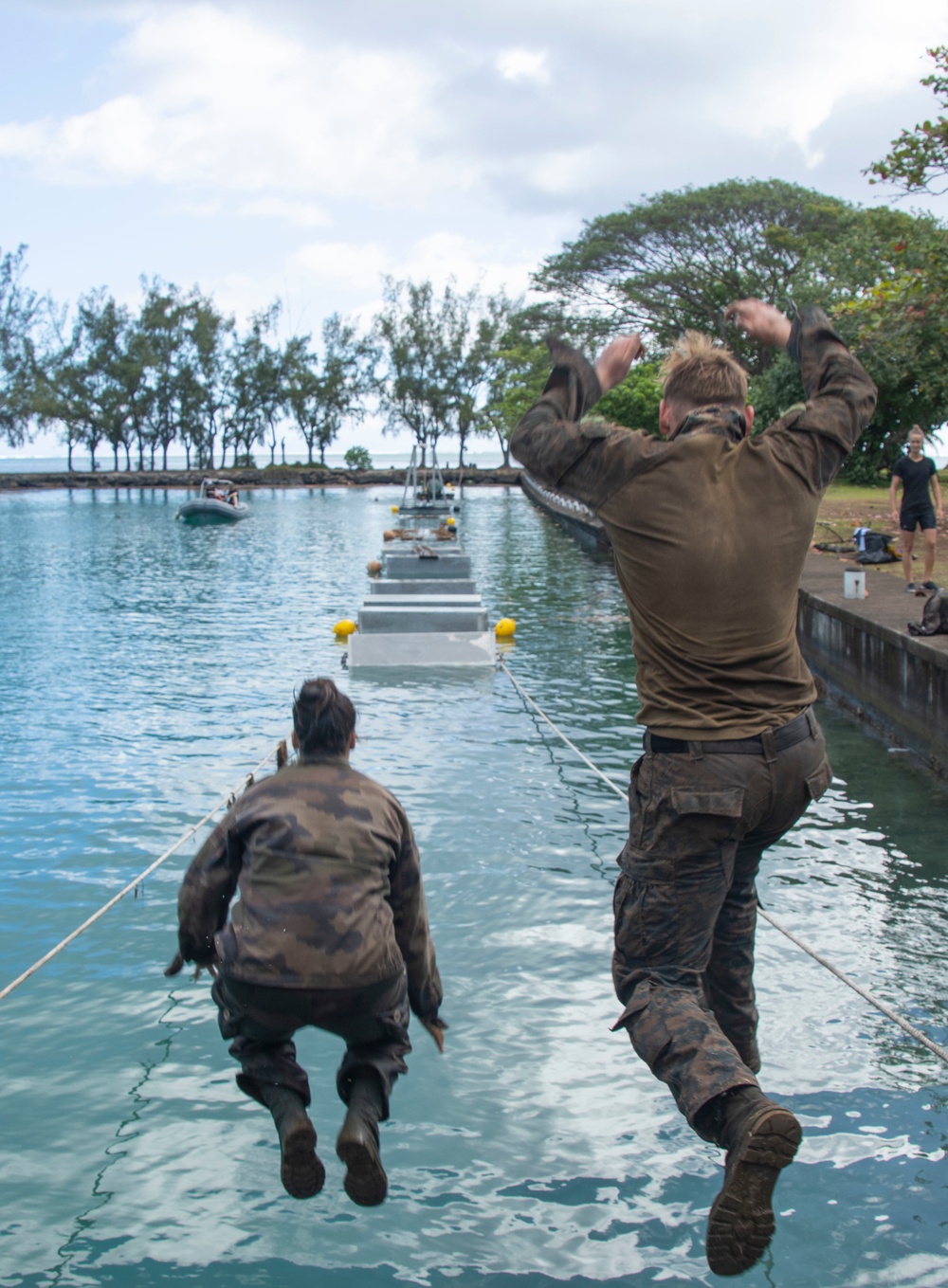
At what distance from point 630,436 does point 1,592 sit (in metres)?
23.4

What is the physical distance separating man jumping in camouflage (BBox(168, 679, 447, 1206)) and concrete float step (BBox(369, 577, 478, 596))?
49.1ft

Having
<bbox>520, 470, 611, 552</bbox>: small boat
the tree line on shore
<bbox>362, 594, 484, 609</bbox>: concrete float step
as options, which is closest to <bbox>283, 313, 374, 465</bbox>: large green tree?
the tree line on shore

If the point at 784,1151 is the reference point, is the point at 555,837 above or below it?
below

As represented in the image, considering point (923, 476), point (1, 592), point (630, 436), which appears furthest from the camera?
point (1, 592)

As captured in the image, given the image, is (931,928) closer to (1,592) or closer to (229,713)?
(229,713)

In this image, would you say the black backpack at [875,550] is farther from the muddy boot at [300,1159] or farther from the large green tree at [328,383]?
the large green tree at [328,383]

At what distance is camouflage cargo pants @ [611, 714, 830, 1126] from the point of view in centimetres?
305

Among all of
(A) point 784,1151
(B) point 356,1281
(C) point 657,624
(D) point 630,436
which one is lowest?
(B) point 356,1281

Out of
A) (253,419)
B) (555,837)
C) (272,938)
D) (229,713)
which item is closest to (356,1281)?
(272,938)

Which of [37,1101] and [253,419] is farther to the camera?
[253,419]

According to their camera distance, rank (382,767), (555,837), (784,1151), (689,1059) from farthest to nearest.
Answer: (382,767) → (555,837) → (689,1059) → (784,1151)

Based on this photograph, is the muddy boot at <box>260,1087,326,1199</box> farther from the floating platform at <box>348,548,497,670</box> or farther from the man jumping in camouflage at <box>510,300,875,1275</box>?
the floating platform at <box>348,548,497,670</box>

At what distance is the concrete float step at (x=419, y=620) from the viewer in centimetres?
1534

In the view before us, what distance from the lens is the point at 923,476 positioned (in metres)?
14.2
